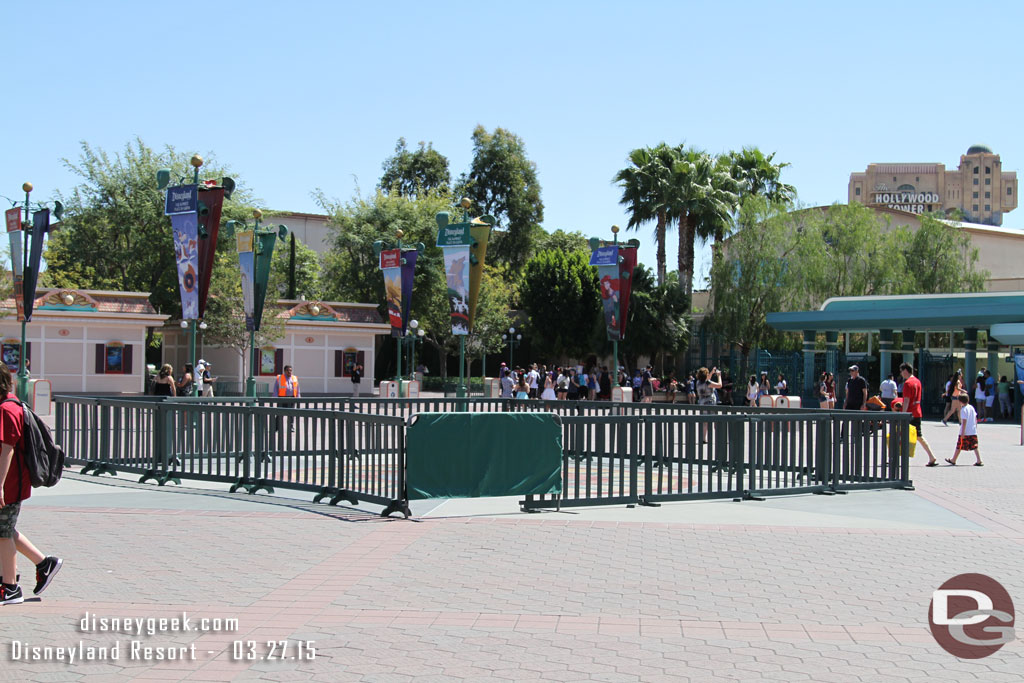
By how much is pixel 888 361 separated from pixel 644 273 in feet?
56.5

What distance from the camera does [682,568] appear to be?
8531 millimetres

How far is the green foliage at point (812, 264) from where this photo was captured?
48.9 metres

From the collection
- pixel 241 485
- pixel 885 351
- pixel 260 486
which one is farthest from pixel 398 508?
pixel 885 351

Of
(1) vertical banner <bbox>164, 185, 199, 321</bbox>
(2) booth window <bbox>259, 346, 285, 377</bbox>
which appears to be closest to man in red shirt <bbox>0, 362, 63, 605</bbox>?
(1) vertical banner <bbox>164, 185, 199, 321</bbox>

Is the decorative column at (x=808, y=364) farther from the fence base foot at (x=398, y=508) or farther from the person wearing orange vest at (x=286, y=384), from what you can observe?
the fence base foot at (x=398, y=508)

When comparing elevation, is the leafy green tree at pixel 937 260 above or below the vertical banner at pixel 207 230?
above

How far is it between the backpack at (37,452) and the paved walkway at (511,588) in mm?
882

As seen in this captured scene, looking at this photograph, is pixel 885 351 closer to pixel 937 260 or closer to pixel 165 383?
pixel 937 260

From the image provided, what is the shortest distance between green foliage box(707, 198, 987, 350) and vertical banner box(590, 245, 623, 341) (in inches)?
988

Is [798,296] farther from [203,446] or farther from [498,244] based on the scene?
[203,446]

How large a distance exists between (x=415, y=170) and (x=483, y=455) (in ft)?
207

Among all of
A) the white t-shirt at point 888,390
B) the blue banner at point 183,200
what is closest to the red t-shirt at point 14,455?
the blue banner at point 183,200


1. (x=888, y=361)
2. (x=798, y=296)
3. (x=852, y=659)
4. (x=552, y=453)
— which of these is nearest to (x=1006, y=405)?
(x=888, y=361)

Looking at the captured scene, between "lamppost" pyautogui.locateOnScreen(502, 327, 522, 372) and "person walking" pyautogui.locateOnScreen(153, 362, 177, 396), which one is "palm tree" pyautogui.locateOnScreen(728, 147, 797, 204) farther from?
"person walking" pyautogui.locateOnScreen(153, 362, 177, 396)
